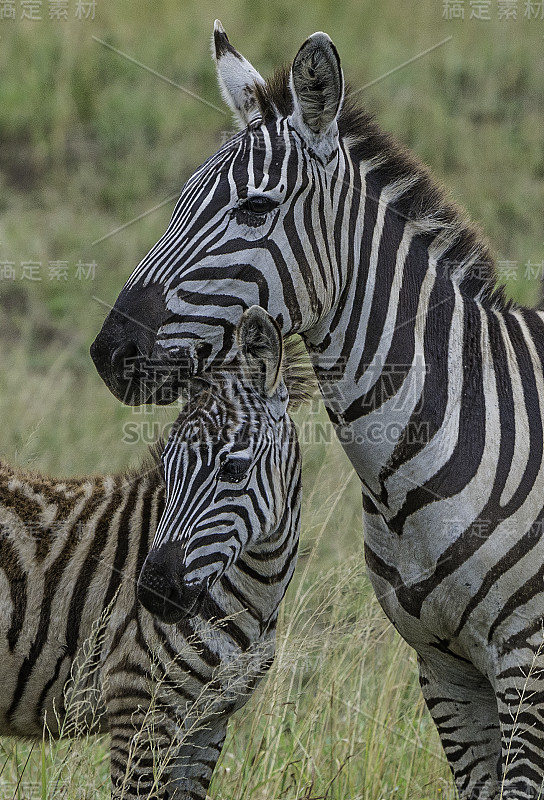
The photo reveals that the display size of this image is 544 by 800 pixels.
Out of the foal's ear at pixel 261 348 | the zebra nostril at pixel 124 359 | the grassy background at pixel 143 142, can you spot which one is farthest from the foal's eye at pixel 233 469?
the grassy background at pixel 143 142

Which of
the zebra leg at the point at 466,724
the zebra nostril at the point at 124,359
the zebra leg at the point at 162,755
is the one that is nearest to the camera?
the zebra nostril at the point at 124,359

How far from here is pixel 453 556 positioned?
3.81 metres

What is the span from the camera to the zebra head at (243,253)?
3672 mm

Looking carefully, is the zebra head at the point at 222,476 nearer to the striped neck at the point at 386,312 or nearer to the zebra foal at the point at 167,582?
the zebra foal at the point at 167,582

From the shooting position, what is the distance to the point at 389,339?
3930mm

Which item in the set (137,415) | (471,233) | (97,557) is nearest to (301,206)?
(471,233)

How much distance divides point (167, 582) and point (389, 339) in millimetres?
1340

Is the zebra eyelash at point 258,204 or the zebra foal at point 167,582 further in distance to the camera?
the zebra foal at point 167,582

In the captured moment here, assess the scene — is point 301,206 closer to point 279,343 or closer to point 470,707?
point 279,343

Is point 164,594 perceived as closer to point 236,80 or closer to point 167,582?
point 167,582

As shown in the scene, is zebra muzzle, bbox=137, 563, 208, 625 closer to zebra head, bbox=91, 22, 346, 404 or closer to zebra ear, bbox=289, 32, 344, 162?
zebra head, bbox=91, 22, 346, 404

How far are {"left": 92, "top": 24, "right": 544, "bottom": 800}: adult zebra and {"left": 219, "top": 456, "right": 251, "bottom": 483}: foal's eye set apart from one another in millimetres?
398

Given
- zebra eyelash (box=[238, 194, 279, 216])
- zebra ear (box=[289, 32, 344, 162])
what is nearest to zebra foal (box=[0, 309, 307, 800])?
zebra eyelash (box=[238, 194, 279, 216])

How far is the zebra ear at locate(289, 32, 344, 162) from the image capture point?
3.66 meters
